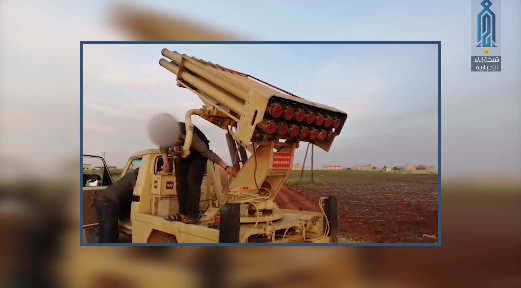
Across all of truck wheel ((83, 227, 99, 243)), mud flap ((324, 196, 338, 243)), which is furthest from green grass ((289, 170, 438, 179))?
truck wheel ((83, 227, 99, 243))

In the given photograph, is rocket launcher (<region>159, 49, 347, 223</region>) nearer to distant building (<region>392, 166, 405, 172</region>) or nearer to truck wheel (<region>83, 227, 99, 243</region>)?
distant building (<region>392, 166, 405, 172</region>)

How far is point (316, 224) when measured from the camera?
3770mm

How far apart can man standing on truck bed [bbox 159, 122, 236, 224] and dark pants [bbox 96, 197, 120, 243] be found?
759 millimetres

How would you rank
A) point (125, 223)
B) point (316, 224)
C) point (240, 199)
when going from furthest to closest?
point (125, 223)
point (316, 224)
point (240, 199)

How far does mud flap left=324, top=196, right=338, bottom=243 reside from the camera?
12.5ft

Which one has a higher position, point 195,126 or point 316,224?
point 195,126

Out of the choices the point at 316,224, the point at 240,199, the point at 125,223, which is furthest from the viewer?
the point at 125,223

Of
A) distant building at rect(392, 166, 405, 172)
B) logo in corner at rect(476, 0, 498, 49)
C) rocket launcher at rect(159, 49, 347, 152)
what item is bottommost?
distant building at rect(392, 166, 405, 172)

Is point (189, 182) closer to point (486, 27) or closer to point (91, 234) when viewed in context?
point (91, 234)

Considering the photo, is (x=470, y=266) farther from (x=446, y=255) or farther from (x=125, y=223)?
(x=125, y=223)

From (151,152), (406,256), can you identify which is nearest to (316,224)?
(406,256)

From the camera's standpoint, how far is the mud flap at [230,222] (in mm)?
3174

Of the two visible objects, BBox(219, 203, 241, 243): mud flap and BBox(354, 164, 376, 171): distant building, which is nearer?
BBox(219, 203, 241, 243): mud flap

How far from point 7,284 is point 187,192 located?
1941mm
